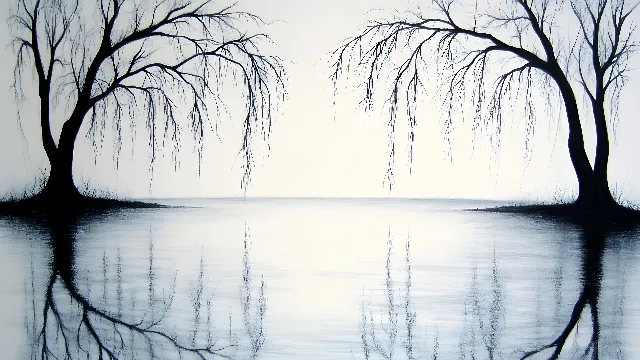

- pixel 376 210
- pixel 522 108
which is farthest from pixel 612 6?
pixel 376 210

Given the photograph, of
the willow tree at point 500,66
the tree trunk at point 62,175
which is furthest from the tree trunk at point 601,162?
the tree trunk at point 62,175

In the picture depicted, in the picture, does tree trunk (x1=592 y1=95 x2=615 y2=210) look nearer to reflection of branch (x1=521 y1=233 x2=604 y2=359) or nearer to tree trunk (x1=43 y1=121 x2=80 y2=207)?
reflection of branch (x1=521 y1=233 x2=604 y2=359)

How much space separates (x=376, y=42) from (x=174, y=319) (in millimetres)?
2587

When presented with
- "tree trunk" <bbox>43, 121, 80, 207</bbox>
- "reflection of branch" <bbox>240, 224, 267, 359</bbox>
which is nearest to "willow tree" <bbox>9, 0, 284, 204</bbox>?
"tree trunk" <bbox>43, 121, 80, 207</bbox>

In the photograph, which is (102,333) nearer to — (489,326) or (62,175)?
(489,326)

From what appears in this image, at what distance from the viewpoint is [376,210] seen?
19.5ft

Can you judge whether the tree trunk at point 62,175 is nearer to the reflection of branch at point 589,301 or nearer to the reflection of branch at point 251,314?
the reflection of branch at point 251,314

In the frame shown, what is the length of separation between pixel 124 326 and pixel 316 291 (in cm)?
76

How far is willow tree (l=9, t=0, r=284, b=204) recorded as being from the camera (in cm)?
486

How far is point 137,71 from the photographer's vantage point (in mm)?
5020

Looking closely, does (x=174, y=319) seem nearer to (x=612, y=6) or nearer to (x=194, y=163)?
(x=194, y=163)

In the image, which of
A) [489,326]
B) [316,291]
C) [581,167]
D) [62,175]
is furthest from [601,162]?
[62,175]

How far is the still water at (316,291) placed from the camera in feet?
7.77

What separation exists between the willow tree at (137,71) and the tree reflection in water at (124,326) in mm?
1917
